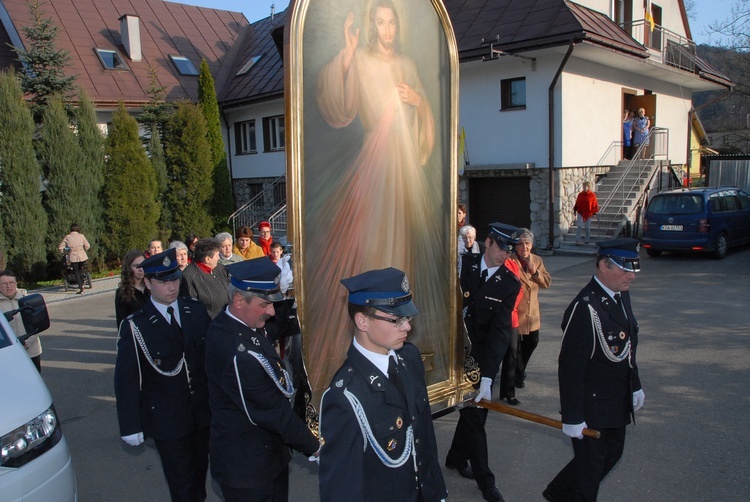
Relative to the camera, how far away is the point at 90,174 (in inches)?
672

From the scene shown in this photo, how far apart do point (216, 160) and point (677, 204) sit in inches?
584

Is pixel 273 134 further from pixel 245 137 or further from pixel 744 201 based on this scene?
pixel 744 201

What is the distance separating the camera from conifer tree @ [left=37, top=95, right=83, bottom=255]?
16266mm

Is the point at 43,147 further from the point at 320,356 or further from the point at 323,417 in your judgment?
the point at 323,417

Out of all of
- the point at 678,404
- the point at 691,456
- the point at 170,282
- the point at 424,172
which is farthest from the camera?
the point at 678,404

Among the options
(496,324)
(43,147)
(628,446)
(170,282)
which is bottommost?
(628,446)

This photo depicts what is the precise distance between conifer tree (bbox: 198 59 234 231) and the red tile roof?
1782mm

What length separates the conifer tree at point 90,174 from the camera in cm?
1686

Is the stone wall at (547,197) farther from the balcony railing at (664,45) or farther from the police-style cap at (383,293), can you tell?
the police-style cap at (383,293)

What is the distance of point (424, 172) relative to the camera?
4219 mm

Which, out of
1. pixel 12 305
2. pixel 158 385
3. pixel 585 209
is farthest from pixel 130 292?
pixel 585 209

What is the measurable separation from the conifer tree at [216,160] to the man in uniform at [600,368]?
60.0 ft

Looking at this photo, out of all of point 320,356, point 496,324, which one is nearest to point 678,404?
point 496,324

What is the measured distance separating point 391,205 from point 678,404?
418 centimetres
